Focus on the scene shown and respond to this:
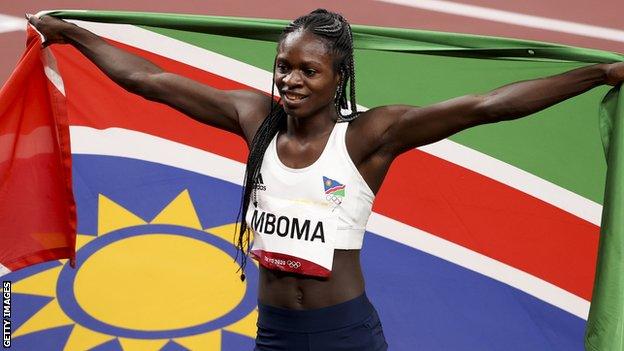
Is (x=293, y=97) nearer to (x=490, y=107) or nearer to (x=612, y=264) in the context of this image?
(x=490, y=107)

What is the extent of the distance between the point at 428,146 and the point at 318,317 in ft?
4.38

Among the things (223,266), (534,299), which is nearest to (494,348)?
(534,299)

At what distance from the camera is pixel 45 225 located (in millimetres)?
3623

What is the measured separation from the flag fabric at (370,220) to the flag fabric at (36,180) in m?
0.16

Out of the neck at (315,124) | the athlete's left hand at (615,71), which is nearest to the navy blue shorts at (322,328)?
the neck at (315,124)

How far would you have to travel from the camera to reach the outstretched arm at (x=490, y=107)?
2.69 meters

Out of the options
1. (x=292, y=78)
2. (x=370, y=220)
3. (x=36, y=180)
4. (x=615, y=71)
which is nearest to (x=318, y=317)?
(x=292, y=78)

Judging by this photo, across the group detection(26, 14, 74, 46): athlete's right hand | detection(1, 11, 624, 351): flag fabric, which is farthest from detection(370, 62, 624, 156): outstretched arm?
detection(26, 14, 74, 46): athlete's right hand

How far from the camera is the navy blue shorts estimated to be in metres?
2.81

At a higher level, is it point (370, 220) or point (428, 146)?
point (428, 146)

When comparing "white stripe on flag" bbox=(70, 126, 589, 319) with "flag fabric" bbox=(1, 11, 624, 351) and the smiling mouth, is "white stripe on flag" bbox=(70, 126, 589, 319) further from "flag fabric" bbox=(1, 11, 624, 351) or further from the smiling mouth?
the smiling mouth

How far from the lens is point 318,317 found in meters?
2.81

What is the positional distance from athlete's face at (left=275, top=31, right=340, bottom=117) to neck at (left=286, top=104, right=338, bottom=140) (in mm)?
44

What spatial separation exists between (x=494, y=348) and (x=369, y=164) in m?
1.19
